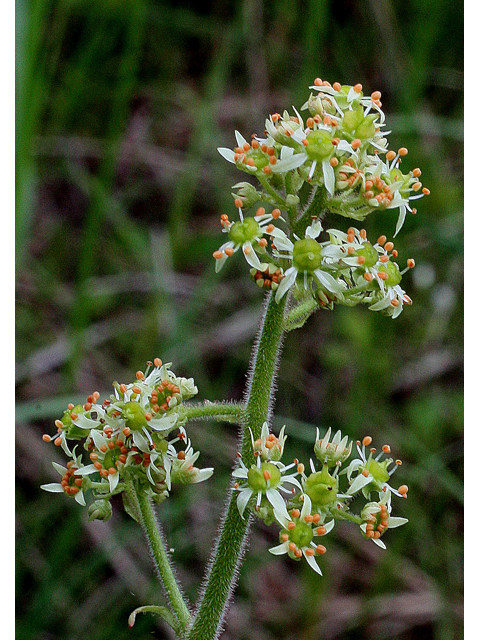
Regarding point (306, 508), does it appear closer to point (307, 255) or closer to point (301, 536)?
point (301, 536)

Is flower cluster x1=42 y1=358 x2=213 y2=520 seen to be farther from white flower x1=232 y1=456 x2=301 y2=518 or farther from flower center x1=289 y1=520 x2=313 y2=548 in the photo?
flower center x1=289 y1=520 x2=313 y2=548

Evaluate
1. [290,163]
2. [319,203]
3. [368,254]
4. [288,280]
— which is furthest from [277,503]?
[290,163]

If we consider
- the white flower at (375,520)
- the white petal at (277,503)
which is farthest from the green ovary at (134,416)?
the white flower at (375,520)

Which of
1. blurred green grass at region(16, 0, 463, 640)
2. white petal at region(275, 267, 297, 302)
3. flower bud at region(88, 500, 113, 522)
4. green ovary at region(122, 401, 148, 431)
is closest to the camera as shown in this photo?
white petal at region(275, 267, 297, 302)

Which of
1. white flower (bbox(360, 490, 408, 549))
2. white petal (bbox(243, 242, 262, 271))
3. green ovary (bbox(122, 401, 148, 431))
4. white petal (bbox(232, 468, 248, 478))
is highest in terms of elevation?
white petal (bbox(243, 242, 262, 271))

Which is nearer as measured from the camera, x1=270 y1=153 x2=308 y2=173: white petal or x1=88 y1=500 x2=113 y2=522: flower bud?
x1=270 y1=153 x2=308 y2=173: white petal

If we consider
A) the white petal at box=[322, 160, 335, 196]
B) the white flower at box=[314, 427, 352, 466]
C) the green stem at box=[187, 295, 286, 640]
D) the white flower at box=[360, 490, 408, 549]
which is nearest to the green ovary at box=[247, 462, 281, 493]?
the green stem at box=[187, 295, 286, 640]
